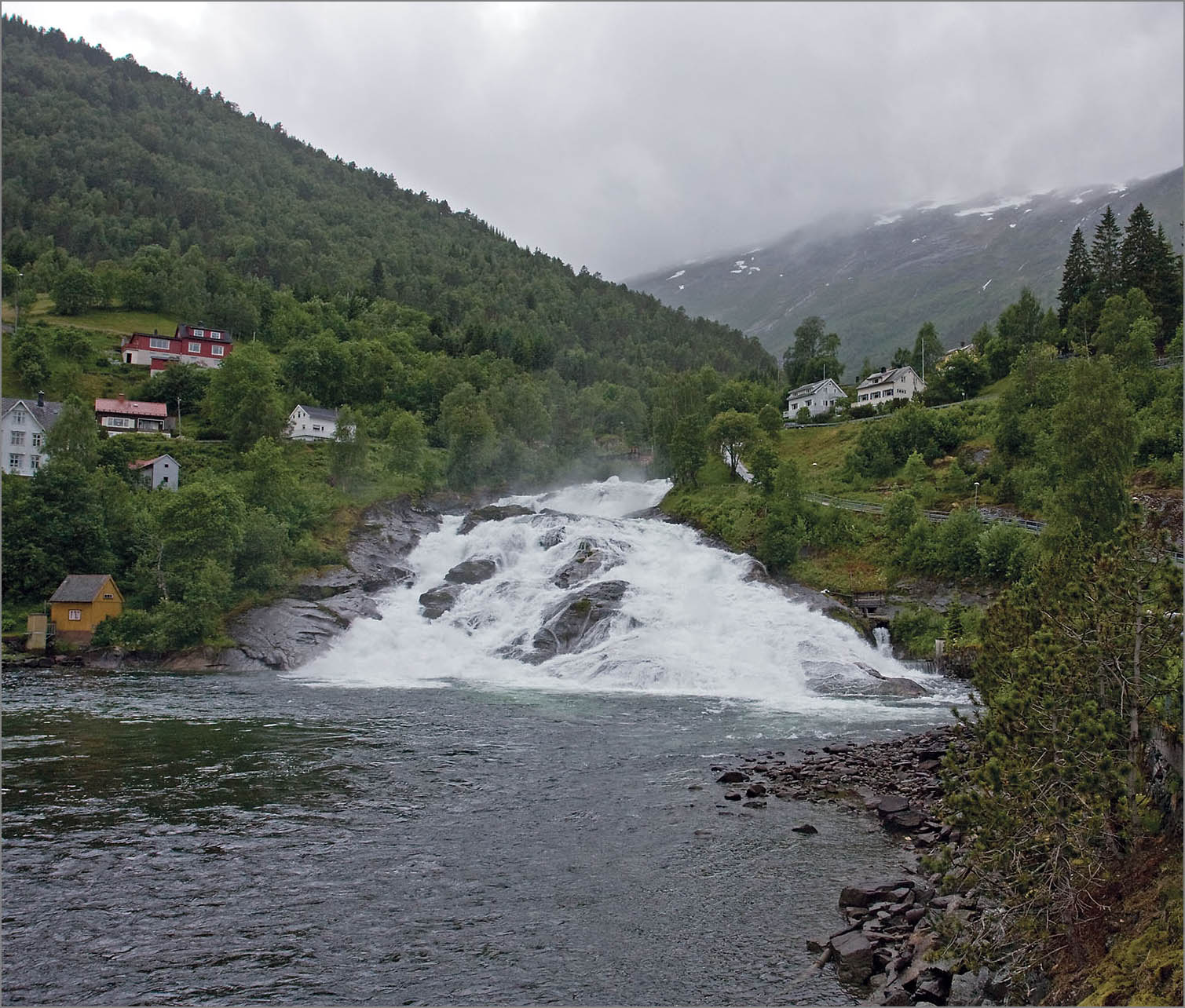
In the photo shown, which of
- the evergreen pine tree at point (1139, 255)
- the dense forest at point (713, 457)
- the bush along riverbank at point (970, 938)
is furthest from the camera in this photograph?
the evergreen pine tree at point (1139, 255)

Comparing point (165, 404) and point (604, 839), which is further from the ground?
point (165, 404)

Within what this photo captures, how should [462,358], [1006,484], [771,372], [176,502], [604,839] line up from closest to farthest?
1. [604,839]
2. [176,502]
3. [1006,484]
4. [462,358]
5. [771,372]

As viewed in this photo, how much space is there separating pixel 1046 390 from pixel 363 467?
57182 mm

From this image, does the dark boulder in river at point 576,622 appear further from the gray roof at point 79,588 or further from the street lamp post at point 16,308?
the street lamp post at point 16,308

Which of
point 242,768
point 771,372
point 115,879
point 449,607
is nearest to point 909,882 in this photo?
point 115,879

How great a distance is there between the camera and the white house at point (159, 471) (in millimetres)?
76500

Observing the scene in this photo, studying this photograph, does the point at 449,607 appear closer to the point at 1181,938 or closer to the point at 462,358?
the point at 1181,938

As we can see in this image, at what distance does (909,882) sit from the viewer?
16969mm

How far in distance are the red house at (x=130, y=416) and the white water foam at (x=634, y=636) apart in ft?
146

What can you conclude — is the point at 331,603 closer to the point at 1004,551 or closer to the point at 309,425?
the point at 1004,551

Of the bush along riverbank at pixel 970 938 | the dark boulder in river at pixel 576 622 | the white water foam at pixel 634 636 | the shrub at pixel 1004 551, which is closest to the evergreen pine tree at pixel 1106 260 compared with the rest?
the shrub at pixel 1004 551

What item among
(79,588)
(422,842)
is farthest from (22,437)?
(422,842)

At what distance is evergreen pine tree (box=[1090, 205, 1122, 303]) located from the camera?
86.2 metres

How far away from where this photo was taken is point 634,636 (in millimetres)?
48344
